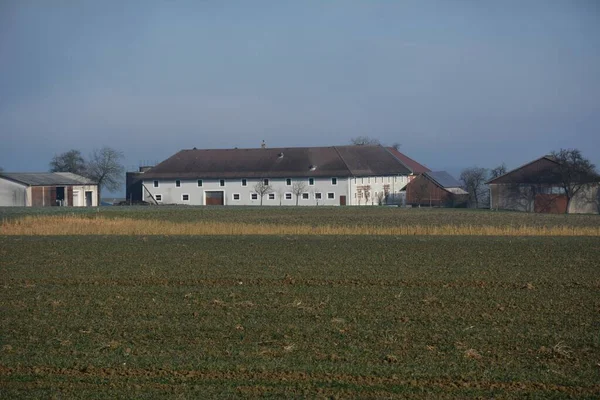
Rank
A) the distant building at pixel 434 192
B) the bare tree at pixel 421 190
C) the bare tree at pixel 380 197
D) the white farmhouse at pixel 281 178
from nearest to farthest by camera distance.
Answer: the distant building at pixel 434 192 < the bare tree at pixel 421 190 < the white farmhouse at pixel 281 178 < the bare tree at pixel 380 197

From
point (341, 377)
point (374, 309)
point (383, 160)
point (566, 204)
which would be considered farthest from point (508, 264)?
point (383, 160)

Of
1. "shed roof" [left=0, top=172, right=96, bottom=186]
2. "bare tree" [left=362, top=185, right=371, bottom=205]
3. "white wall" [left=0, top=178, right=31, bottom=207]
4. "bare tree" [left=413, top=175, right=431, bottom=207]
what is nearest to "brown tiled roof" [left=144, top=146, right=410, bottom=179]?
"bare tree" [left=362, top=185, right=371, bottom=205]

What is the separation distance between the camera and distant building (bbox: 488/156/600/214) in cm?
7462

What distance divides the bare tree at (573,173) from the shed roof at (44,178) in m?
52.4

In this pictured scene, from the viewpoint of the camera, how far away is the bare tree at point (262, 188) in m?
93.0

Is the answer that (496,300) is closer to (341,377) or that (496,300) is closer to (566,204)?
(341,377)

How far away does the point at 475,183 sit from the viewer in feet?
319

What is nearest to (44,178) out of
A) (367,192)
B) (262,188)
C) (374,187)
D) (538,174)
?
(262,188)

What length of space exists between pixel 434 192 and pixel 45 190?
42229mm

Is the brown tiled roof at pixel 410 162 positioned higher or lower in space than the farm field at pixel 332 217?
higher

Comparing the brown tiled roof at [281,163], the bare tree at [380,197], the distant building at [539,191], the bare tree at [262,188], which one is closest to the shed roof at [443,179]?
the brown tiled roof at [281,163]

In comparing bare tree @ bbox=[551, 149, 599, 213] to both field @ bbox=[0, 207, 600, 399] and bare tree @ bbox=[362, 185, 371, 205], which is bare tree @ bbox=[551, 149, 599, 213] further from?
field @ bbox=[0, 207, 600, 399]

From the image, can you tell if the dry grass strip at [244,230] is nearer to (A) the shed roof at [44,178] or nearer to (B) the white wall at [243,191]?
(A) the shed roof at [44,178]

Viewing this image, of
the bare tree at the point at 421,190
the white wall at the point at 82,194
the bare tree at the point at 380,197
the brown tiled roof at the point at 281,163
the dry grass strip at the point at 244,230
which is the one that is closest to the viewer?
the dry grass strip at the point at 244,230
